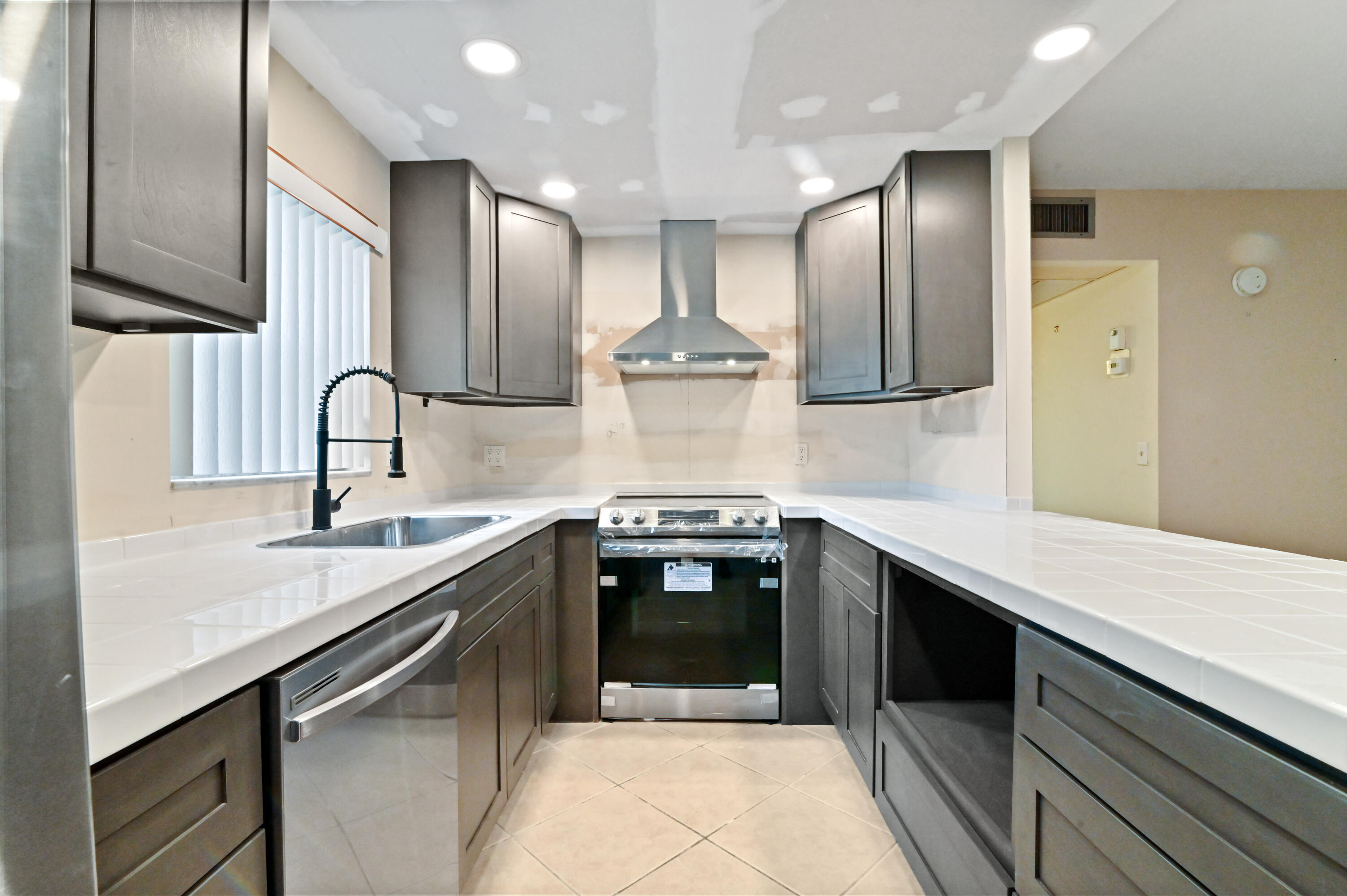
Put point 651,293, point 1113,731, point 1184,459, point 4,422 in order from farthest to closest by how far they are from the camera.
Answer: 1. point 651,293
2. point 1184,459
3. point 1113,731
4. point 4,422

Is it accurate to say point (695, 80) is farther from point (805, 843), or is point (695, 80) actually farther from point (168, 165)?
point (805, 843)

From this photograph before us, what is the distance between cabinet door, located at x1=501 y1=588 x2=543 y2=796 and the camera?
1.65 m

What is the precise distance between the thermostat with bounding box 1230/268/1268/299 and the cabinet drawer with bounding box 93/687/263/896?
411 centimetres

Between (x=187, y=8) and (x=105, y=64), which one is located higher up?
(x=187, y=8)

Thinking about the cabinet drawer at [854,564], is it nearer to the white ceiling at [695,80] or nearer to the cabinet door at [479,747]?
the cabinet door at [479,747]

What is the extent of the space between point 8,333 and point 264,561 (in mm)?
1019

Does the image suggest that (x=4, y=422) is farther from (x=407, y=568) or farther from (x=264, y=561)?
(x=264, y=561)

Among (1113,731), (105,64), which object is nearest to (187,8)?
(105,64)

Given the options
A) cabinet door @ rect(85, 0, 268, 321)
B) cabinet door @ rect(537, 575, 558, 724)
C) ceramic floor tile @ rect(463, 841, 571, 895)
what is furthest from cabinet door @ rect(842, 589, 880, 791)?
cabinet door @ rect(85, 0, 268, 321)

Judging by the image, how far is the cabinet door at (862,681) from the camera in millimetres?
1685

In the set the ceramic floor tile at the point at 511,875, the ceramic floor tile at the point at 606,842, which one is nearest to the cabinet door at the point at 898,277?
the ceramic floor tile at the point at 606,842

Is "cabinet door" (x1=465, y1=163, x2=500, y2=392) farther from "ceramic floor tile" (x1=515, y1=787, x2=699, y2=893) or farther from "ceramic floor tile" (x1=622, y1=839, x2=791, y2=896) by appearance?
"ceramic floor tile" (x1=622, y1=839, x2=791, y2=896)

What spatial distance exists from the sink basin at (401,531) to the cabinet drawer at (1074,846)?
4.73 feet

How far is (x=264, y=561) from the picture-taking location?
1.16 metres
